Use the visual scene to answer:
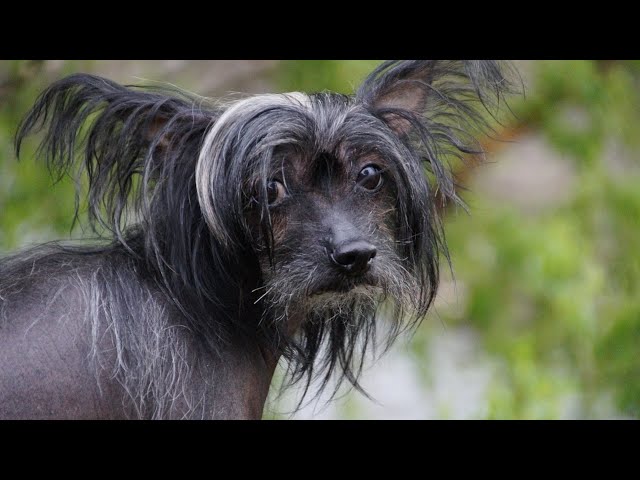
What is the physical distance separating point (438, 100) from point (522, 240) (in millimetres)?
5593

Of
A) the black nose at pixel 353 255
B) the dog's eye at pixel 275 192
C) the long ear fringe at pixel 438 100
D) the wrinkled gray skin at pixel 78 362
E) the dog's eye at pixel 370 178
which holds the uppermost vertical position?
the long ear fringe at pixel 438 100

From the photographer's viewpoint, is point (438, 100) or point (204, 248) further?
point (438, 100)

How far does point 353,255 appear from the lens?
4.07m

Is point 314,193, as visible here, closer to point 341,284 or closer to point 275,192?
point 275,192

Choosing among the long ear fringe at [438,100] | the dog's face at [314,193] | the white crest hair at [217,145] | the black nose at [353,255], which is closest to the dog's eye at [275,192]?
the dog's face at [314,193]

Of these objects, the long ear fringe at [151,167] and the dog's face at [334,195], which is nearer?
the dog's face at [334,195]

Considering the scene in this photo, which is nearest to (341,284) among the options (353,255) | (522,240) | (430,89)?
(353,255)

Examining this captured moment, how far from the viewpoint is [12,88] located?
7.16 metres

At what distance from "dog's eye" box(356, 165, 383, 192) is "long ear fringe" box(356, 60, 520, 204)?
0.27 meters

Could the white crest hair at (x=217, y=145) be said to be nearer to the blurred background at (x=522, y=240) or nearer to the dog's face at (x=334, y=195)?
the dog's face at (x=334, y=195)

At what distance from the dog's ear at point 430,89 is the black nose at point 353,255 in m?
0.70

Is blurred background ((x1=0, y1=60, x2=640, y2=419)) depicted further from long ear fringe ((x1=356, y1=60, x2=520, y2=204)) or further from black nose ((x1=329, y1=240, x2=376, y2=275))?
black nose ((x1=329, y1=240, x2=376, y2=275))

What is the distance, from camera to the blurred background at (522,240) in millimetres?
7539

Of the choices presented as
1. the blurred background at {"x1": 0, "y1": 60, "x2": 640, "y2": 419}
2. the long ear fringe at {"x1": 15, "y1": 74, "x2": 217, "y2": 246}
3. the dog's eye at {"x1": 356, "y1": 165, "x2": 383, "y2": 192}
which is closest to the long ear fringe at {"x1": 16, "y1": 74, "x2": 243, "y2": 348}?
the long ear fringe at {"x1": 15, "y1": 74, "x2": 217, "y2": 246}
